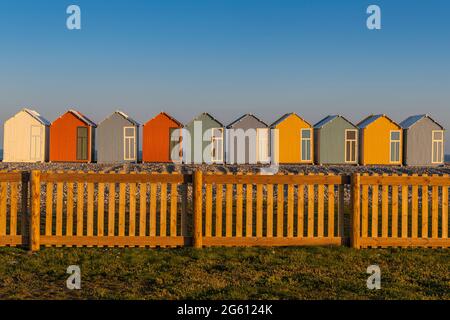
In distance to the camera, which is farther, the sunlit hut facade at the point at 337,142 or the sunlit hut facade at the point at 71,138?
the sunlit hut facade at the point at 71,138

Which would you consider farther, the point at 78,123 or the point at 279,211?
the point at 78,123

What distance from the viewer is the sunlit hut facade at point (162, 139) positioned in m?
32.5

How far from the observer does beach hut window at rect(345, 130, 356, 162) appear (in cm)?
3300

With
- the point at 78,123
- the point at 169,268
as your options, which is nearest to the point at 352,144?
the point at 78,123

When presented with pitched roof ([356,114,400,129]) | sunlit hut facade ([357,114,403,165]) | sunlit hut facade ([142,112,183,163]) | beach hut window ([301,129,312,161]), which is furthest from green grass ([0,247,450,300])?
pitched roof ([356,114,400,129])

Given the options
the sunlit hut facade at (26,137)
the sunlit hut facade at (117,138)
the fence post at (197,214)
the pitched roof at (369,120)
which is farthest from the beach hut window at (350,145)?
the fence post at (197,214)

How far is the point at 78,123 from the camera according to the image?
33031mm

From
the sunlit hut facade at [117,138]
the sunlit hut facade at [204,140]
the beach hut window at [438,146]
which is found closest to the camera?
the sunlit hut facade at [204,140]

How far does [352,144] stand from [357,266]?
89.0 ft

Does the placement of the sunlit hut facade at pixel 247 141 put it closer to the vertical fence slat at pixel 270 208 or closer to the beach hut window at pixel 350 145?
the beach hut window at pixel 350 145

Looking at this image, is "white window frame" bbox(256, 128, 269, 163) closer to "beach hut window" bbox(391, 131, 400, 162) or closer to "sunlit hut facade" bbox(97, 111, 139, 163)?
"sunlit hut facade" bbox(97, 111, 139, 163)

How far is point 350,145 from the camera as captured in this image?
3309 centimetres

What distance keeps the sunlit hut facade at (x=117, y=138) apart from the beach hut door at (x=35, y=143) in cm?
438
